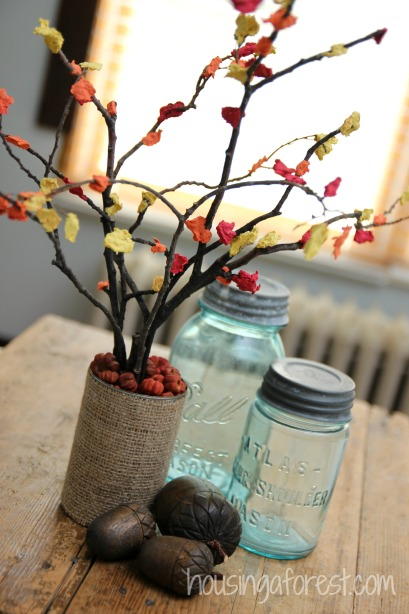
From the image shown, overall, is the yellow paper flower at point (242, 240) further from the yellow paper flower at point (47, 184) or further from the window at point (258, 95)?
the window at point (258, 95)

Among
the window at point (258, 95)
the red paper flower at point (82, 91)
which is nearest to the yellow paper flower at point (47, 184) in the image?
the red paper flower at point (82, 91)

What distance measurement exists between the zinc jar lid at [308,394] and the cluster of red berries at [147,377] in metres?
0.11

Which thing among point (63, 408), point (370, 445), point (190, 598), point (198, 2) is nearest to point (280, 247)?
point (190, 598)

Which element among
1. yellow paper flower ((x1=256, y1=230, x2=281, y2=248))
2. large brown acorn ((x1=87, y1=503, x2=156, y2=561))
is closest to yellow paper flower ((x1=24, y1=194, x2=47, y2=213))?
yellow paper flower ((x1=256, y1=230, x2=281, y2=248))

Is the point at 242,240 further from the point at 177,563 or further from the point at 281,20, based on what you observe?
the point at 177,563

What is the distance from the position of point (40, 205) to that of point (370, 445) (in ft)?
3.05

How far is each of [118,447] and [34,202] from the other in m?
0.32

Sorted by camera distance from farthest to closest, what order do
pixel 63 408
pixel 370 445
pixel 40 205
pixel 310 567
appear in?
pixel 370 445
pixel 63 408
pixel 310 567
pixel 40 205

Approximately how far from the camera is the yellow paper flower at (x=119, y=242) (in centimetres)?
75

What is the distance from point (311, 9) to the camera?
2658 millimetres

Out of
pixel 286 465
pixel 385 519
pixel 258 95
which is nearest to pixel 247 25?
pixel 286 465

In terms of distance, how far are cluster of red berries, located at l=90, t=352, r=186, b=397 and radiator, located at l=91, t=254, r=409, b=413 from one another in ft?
6.11

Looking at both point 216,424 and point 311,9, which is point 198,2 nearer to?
point 311,9

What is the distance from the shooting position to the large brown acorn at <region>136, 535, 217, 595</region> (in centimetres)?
82
